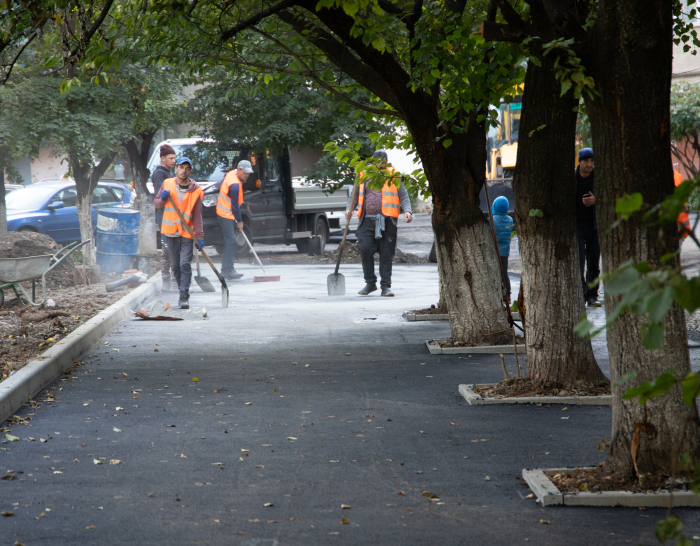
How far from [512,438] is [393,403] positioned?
3.85ft

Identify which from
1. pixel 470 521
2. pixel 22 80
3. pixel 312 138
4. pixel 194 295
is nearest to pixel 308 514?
pixel 470 521

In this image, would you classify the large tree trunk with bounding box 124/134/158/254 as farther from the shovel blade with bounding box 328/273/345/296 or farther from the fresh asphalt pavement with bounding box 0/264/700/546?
the fresh asphalt pavement with bounding box 0/264/700/546

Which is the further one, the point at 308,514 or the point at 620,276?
the point at 308,514

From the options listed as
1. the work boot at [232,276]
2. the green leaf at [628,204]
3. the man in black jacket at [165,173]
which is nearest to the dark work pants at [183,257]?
the man in black jacket at [165,173]

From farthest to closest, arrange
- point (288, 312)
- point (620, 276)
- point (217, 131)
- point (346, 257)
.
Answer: point (346, 257), point (217, 131), point (288, 312), point (620, 276)

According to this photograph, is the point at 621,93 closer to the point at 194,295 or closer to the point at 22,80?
the point at 194,295

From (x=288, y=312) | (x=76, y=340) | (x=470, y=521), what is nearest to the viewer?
(x=470, y=521)

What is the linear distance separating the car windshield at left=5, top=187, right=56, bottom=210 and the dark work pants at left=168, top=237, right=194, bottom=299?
886 centimetres

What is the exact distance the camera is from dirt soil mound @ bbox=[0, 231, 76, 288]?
1335cm

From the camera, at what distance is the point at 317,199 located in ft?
64.5

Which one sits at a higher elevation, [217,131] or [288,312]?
[217,131]

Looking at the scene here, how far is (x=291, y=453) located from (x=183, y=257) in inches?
270

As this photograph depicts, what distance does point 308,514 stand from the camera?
363 centimetres

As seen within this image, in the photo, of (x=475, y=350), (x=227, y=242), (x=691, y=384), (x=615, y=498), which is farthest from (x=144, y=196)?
(x=691, y=384)
